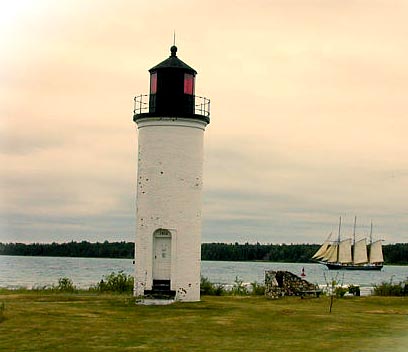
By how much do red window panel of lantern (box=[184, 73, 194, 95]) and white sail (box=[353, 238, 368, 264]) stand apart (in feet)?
296

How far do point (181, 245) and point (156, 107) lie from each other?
16.0ft

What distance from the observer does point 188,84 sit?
88.7 feet

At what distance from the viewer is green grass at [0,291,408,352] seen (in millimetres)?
16188

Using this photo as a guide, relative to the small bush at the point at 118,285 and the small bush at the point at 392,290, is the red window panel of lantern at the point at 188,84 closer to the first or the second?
the small bush at the point at 118,285

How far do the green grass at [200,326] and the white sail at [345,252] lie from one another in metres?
86.7

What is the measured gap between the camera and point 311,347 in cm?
1603

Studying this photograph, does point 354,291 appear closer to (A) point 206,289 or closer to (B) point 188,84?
(A) point 206,289

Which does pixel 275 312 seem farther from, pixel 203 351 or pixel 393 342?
pixel 203 351

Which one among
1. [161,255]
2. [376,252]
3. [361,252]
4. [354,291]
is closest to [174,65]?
[161,255]

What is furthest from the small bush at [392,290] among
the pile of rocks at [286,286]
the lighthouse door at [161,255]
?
the lighthouse door at [161,255]

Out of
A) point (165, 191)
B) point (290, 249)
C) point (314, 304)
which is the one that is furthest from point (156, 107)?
point (290, 249)

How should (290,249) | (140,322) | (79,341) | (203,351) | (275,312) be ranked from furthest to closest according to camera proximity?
1. (290,249)
2. (275,312)
3. (140,322)
4. (79,341)
5. (203,351)

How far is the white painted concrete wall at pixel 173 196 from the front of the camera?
26531mm

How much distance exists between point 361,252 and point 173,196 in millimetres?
91162
